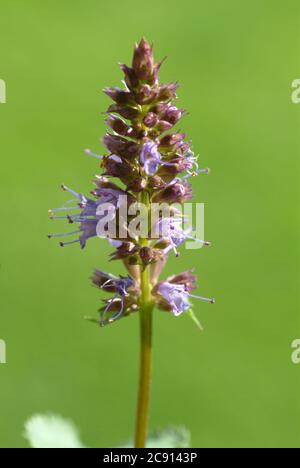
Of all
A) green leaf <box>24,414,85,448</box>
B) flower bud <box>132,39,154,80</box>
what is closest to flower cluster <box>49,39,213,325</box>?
flower bud <box>132,39,154,80</box>

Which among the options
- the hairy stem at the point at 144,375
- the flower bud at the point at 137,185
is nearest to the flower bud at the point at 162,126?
the flower bud at the point at 137,185

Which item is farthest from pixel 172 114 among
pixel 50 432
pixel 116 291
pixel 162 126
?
pixel 50 432

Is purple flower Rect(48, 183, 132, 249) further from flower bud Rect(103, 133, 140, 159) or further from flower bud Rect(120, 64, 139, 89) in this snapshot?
flower bud Rect(120, 64, 139, 89)

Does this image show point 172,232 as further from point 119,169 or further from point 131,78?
point 131,78

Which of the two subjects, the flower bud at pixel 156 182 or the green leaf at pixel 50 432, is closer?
the flower bud at pixel 156 182

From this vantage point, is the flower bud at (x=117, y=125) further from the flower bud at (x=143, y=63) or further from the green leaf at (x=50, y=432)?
the green leaf at (x=50, y=432)

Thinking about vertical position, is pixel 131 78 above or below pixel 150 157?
above
